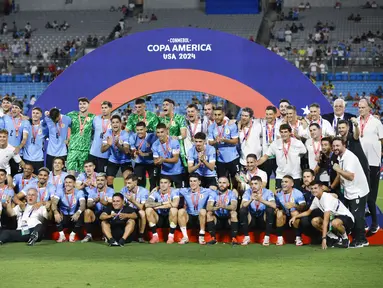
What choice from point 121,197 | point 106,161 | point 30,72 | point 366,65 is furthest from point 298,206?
point 30,72

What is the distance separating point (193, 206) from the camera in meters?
10.7

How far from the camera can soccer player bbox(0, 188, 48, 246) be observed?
34.7 feet


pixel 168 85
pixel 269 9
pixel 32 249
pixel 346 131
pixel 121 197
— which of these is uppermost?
pixel 269 9

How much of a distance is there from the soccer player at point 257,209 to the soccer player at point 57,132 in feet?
10.2

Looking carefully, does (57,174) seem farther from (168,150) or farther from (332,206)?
(332,206)

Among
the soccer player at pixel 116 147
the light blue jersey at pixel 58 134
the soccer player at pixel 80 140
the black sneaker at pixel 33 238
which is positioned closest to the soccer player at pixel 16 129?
the light blue jersey at pixel 58 134

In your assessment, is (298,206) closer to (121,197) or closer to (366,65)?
(121,197)

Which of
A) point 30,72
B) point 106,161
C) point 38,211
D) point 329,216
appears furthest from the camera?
point 30,72

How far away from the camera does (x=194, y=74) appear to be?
43.2 feet

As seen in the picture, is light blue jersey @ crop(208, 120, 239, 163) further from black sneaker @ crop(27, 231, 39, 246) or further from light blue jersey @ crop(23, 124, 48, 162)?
black sneaker @ crop(27, 231, 39, 246)

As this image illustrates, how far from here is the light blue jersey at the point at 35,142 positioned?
12.1 meters

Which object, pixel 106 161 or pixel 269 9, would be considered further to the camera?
pixel 269 9

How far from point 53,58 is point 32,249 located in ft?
71.3

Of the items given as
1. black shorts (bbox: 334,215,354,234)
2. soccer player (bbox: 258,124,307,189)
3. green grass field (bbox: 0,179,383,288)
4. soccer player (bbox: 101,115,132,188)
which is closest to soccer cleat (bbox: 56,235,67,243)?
green grass field (bbox: 0,179,383,288)
